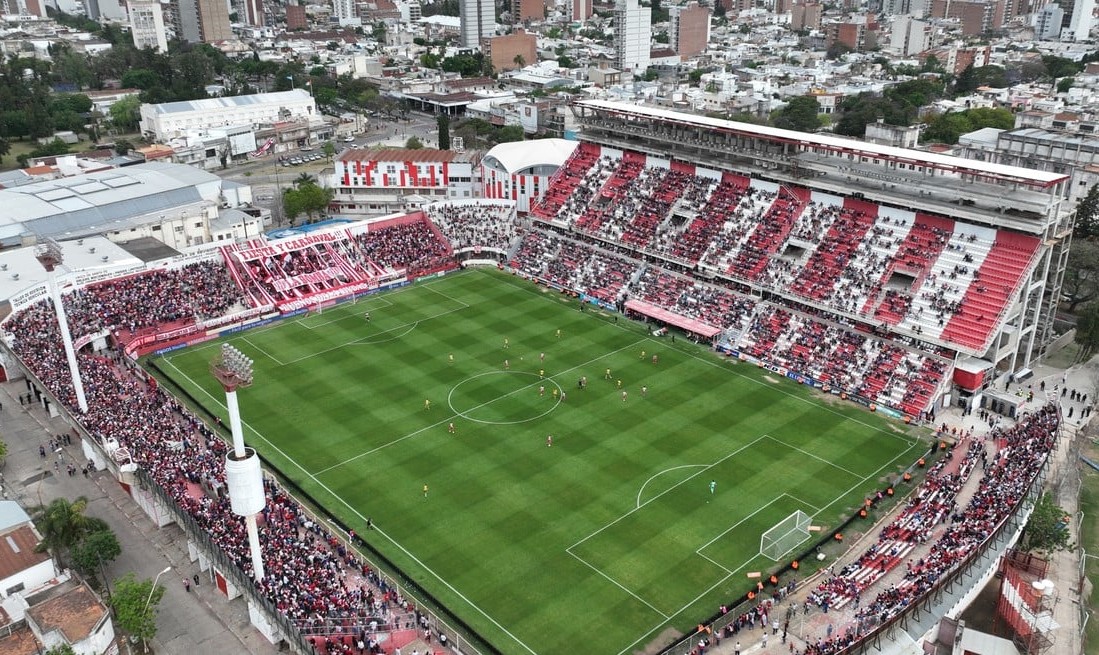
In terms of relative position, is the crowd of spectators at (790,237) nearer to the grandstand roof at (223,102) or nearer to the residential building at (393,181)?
the residential building at (393,181)

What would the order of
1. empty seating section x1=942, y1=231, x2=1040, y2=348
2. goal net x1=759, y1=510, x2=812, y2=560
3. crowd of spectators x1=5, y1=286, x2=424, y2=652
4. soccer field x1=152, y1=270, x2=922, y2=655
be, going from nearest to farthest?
1. crowd of spectators x1=5, y1=286, x2=424, y2=652
2. soccer field x1=152, y1=270, x2=922, y2=655
3. goal net x1=759, y1=510, x2=812, y2=560
4. empty seating section x1=942, y1=231, x2=1040, y2=348

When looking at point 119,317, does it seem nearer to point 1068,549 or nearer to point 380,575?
point 380,575

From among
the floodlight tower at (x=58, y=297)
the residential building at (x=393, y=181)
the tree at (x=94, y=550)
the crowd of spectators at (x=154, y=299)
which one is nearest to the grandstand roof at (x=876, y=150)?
the residential building at (x=393, y=181)

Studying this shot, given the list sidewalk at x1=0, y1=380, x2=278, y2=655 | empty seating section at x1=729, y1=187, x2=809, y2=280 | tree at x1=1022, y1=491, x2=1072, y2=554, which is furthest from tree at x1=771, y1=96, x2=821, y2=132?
sidewalk at x1=0, y1=380, x2=278, y2=655

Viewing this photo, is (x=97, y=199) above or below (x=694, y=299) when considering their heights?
above

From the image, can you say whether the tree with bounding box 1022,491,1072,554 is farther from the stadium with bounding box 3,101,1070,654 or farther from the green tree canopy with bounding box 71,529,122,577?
the green tree canopy with bounding box 71,529,122,577

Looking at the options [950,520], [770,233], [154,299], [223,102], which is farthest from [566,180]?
[223,102]

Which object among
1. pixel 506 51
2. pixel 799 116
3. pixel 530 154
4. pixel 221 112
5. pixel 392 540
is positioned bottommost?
pixel 392 540

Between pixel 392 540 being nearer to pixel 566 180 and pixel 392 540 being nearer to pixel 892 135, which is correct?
pixel 566 180
